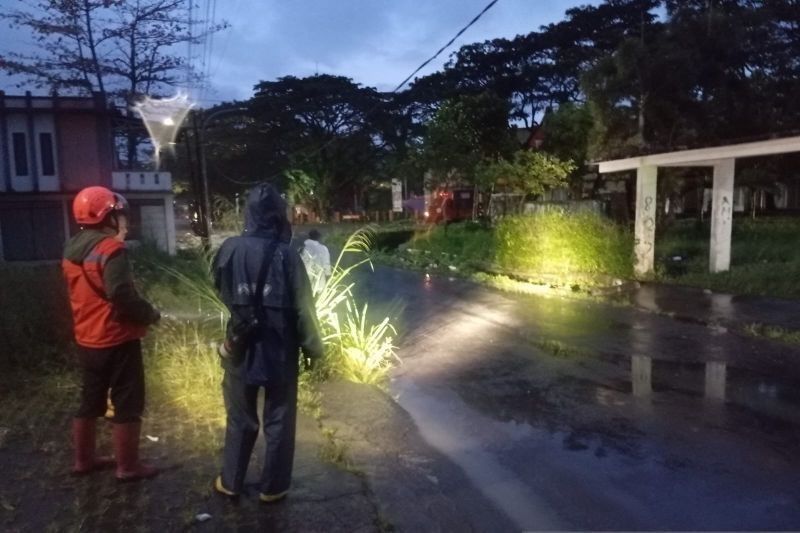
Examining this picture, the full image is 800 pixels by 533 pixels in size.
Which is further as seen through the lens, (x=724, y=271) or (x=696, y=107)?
(x=696, y=107)

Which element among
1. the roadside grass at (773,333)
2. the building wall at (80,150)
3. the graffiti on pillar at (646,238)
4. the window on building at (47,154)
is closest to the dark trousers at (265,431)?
the roadside grass at (773,333)

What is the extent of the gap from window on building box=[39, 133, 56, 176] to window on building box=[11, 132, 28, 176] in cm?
48

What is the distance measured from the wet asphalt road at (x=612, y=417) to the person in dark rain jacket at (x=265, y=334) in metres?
1.62

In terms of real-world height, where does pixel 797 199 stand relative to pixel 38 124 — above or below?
below

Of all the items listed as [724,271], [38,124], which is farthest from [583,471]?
[38,124]

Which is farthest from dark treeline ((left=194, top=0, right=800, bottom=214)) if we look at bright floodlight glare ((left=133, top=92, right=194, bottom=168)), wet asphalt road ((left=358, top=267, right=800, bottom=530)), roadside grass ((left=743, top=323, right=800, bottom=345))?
bright floodlight glare ((left=133, top=92, right=194, bottom=168))

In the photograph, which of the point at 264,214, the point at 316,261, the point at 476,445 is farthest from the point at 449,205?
the point at 264,214

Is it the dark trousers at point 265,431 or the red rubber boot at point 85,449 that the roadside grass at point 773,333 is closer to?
the dark trousers at point 265,431

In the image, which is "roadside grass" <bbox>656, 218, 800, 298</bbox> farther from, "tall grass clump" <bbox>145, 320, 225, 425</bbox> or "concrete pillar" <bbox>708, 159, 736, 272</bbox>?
"tall grass clump" <bbox>145, 320, 225, 425</bbox>

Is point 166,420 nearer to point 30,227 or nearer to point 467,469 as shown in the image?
point 467,469

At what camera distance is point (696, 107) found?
17.2m

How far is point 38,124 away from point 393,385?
749 inches

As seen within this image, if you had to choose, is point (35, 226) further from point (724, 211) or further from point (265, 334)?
point (265, 334)

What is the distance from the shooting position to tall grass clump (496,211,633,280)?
15289mm
